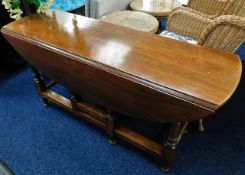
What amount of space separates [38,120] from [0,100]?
47cm

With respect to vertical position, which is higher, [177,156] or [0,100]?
[177,156]

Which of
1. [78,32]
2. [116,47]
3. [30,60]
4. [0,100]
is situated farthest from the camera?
[0,100]

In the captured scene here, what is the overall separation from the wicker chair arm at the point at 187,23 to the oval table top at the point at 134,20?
0.17 m

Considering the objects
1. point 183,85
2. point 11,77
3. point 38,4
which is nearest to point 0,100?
point 11,77

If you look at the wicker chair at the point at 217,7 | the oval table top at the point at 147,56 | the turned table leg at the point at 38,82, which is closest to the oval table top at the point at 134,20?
the wicker chair at the point at 217,7

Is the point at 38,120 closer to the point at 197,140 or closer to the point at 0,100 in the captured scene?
the point at 0,100

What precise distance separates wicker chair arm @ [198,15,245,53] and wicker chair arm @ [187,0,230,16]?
2.94 feet

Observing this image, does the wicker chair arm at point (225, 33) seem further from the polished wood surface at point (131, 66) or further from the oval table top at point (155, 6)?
the oval table top at point (155, 6)

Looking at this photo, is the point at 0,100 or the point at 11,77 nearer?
the point at 0,100

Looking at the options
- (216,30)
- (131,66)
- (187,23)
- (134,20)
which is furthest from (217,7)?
(131,66)

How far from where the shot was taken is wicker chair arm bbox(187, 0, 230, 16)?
1.92 m

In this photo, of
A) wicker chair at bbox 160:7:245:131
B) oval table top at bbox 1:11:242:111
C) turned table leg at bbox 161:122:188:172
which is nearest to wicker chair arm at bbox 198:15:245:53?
wicker chair at bbox 160:7:245:131

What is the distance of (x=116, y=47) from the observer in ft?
3.56

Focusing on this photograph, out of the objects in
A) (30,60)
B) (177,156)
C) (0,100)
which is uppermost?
(30,60)
